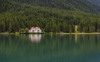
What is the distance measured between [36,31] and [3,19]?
1246 inches

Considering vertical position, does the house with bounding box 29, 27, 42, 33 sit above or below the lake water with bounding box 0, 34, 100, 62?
above

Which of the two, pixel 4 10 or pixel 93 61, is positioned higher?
pixel 4 10

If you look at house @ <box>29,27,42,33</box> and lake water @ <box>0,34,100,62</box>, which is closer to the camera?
lake water @ <box>0,34,100,62</box>

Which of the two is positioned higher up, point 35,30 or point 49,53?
point 35,30

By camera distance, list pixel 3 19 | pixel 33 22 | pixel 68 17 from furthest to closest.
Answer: pixel 68 17
pixel 33 22
pixel 3 19

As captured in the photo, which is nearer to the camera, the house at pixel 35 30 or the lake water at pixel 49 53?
the lake water at pixel 49 53

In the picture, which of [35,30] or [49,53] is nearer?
[49,53]

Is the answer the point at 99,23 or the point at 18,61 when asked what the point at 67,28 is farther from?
the point at 18,61

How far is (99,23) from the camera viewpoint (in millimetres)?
153625

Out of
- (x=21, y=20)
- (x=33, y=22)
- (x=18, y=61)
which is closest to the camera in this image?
(x=18, y=61)

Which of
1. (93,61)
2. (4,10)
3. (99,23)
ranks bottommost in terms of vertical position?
(93,61)

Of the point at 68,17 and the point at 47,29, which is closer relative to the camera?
the point at 47,29

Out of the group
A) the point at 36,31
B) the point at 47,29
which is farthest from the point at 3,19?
the point at 47,29

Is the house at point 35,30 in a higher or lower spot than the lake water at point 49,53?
higher
